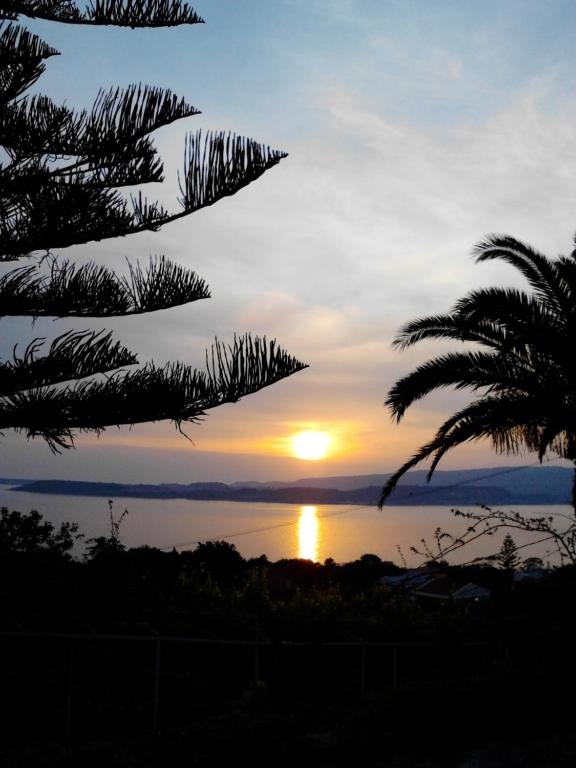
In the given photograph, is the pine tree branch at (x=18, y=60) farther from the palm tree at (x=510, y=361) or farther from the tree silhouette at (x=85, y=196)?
the palm tree at (x=510, y=361)

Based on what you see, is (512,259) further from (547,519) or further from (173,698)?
(173,698)

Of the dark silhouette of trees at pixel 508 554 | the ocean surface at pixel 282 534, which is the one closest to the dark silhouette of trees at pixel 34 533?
the ocean surface at pixel 282 534

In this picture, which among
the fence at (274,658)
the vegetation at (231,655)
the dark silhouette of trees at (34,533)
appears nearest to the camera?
the vegetation at (231,655)

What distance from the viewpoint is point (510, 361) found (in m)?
11.9

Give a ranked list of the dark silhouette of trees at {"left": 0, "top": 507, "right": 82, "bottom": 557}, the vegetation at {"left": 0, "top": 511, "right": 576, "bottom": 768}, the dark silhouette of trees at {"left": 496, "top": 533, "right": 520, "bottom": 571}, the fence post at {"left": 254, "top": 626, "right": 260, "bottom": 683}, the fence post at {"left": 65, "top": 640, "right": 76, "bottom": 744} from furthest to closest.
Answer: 1. the dark silhouette of trees at {"left": 0, "top": 507, "right": 82, "bottom": 557}
2. the dark silhouette of trees at {"left": 496, "top": 533, "right": 520, "bottom": 571}
3. the fence post at {"left": 254, "top": 626, "right": 260, "bottom": 683}
4. the fence post at {"left": 65, "top": 640, "right": 76, "bottom": 744}
5. the vegetation at {"left": 0, "top": 511, "right": 576, "bottom": 768}

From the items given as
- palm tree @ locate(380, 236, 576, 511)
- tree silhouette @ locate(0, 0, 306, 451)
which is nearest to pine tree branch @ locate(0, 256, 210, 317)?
tree silhouette @ locate(0, 0, 306, 451)

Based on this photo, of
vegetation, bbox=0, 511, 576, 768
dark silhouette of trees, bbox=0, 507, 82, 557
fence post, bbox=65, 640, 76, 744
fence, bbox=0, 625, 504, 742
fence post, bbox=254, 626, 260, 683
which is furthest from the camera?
dark silhouette of trees, bbox=0, 507, 82, 557

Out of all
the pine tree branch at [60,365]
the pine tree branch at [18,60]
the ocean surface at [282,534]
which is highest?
the pine tree branch at [18,60]

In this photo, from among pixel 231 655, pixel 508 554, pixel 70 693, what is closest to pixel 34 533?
pixel 231 655

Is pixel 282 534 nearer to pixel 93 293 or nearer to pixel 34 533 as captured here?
pixel 34 533

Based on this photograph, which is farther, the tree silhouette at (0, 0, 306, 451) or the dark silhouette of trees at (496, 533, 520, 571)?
the dark silhouette of trees at (496, 533, 520, 571)

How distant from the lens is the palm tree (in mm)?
11234

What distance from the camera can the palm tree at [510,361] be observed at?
11234mm

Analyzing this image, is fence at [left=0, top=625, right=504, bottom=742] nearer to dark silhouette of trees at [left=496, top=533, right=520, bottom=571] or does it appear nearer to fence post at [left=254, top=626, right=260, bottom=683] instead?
fence post at [left=254, top=626, right=260, bottom=683]
